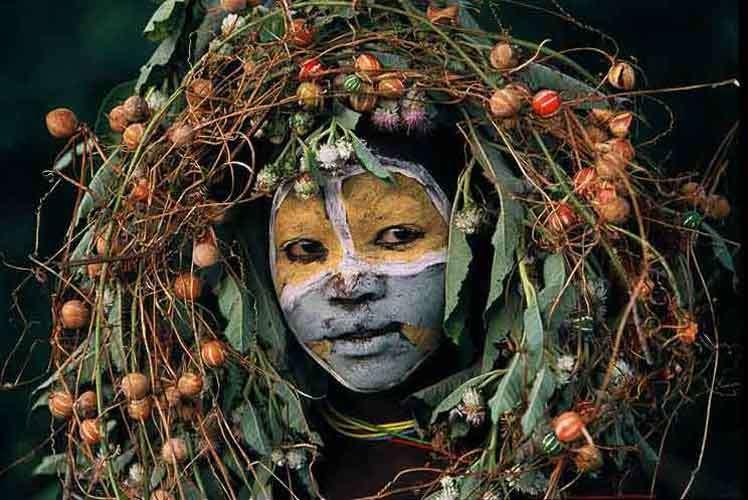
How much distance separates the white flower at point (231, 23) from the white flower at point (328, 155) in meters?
0.19

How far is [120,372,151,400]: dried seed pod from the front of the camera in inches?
75.6

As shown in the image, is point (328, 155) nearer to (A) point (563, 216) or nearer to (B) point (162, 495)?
(A) point (563, 216)

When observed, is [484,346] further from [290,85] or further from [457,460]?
[290,85]

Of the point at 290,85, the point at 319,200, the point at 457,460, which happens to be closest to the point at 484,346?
the point at 457,460

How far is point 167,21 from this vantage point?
2.09 meters

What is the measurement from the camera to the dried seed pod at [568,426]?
70.2 inches

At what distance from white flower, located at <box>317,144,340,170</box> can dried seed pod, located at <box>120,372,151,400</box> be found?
0.32m

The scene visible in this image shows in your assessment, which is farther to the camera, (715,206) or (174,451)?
(715,206)

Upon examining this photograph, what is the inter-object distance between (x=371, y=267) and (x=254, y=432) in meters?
A: 0.25

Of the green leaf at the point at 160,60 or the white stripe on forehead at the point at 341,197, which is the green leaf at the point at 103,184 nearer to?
the green leaf at the point at 160,60

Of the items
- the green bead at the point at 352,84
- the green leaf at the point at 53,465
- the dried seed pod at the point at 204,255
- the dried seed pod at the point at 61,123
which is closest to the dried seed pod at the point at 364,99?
the green bead at the point at 352,84

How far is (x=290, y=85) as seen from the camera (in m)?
1.98

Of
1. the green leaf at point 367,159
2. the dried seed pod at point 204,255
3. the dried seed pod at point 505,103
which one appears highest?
the dried seed pod at point 505,103

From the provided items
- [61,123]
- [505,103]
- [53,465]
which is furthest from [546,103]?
[53,465]
